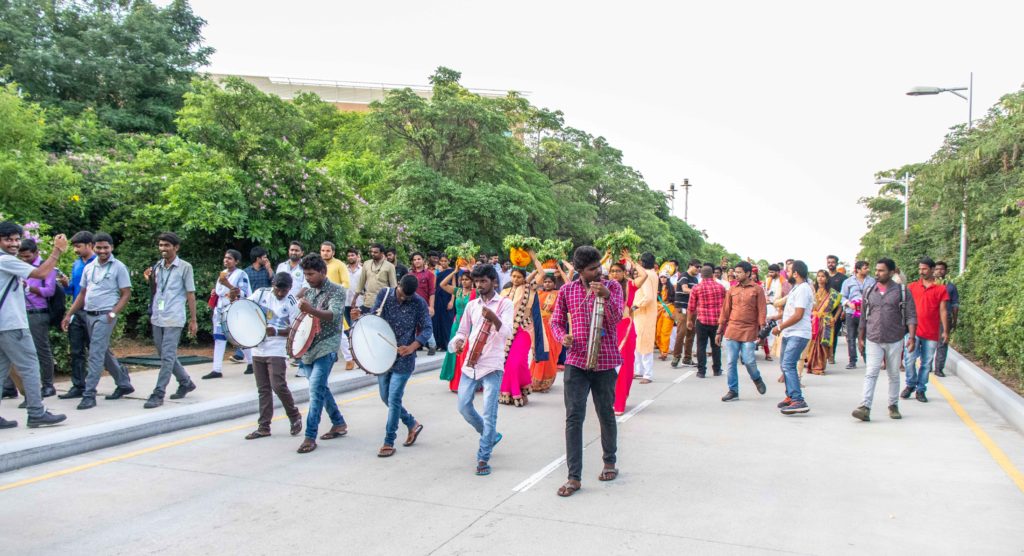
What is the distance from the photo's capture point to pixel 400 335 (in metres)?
7.12

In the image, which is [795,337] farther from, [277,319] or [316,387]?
[277,319]

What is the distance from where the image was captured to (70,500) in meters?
5.68

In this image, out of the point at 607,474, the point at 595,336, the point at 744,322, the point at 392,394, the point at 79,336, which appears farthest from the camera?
the point at 744,322

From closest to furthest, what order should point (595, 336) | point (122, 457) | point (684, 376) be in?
point (595, 336) → point (122, 457) → point (684, 376)

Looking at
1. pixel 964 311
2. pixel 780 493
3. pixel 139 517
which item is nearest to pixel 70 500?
pixel 139 517

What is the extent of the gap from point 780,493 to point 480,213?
20.7 meters

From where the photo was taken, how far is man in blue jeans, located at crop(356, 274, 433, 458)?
23.2 ft

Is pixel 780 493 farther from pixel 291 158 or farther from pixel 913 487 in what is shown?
pixel 291 158

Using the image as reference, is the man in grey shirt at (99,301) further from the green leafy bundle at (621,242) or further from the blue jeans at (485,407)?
the green leafy bundle at (621,242)

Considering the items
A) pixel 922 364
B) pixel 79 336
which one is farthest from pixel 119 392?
pixel 922 364

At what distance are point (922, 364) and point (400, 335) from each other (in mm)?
7851

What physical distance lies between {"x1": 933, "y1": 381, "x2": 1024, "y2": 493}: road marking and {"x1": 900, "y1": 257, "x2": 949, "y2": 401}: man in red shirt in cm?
50

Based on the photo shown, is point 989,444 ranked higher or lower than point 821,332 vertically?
lower

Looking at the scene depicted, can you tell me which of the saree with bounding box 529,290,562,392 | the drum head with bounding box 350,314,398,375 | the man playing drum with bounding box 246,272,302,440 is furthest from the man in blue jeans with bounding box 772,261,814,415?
the man playing drum with bounding box 246,272,302,440
